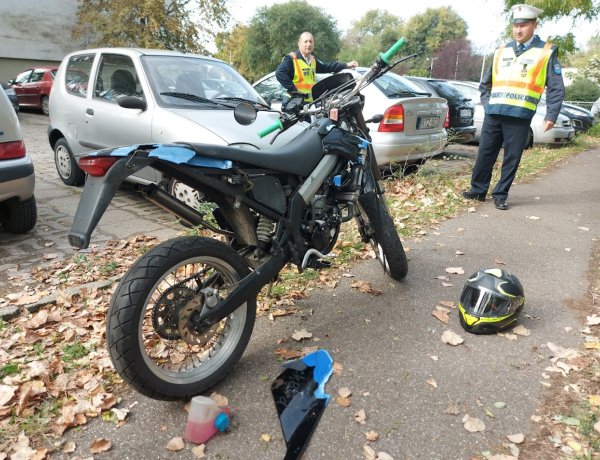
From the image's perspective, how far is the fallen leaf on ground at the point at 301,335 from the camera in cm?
304

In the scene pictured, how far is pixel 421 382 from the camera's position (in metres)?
2.62

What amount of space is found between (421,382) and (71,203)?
16.3ft

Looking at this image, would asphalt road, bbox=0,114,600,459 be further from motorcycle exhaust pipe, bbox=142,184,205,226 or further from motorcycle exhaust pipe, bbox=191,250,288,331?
motorcycle exhaust pipe, bbox=142,184,205,226

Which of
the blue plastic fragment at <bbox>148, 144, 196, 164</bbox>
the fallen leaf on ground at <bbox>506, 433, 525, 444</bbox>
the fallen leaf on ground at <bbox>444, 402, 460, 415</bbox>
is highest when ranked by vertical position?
the blue plastic fragment at <bbox>148, 144, 196, 164</bbox>

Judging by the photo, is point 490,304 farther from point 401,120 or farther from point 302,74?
point 302,74

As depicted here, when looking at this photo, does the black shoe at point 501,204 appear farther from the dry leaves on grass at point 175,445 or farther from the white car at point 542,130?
the white car at point 542,130

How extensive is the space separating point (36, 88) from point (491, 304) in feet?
58.7

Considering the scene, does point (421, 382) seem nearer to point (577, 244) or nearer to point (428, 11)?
point (577, 244)

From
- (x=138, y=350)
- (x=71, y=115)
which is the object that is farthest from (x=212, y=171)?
(x=71, y=115)

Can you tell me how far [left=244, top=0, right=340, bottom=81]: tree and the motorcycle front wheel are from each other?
146 feet

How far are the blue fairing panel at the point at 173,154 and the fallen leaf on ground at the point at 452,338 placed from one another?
5.82 feet

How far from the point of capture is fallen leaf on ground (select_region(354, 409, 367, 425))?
231 centimetres

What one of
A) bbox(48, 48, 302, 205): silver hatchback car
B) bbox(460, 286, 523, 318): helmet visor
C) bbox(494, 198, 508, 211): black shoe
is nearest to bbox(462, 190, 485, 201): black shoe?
bbox(494, 198, 508, 211): black shoe

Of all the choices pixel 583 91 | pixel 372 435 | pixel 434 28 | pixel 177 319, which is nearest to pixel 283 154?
pixel 177 319
